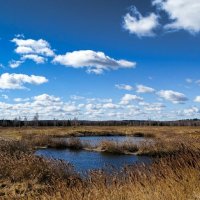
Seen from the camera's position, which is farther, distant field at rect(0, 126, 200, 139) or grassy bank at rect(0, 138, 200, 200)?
distant field at rect(0, 126, 200, 139)

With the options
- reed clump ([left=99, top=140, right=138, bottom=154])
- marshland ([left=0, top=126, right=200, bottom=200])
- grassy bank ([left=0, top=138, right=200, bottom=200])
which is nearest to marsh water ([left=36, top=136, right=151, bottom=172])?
marshland ([left=0, top=126, right=200, bottom=200])

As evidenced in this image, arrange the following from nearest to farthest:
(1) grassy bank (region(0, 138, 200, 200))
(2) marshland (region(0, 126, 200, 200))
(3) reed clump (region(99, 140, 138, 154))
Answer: (1) grassy bank (region(0, 138, 200, 200))
(2) marshland (region(0, 126, 200, 200))
(3) reed clump (region(99, 140, 138, 154))

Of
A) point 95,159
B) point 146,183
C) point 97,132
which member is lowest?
point 95,159

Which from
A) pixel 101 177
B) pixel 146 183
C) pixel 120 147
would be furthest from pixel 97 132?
pixel 146 183

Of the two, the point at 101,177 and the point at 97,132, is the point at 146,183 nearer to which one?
the point at 101,177

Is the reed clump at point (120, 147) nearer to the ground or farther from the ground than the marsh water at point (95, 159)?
farther from the ground

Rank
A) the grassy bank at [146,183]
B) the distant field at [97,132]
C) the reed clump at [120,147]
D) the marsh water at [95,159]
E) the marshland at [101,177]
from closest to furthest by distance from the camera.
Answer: the grassy bank at [146,183] < the marshland at [101,177] < the marsh water at [95,159] < the reed clump at [120,147] < the distant field at [97,132]

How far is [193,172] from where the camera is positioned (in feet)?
27.3

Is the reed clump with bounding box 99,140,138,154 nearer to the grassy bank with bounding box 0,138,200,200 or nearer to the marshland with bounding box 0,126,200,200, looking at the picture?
the marshland with bounding box 0,126,200,200

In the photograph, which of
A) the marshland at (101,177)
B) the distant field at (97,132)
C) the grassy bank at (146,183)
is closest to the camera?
the grassy bank at (146,183)

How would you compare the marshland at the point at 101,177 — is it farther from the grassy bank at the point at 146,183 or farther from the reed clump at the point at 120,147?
the reed clump at the point at 120,147

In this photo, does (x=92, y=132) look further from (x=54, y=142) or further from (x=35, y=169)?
(x=35, y=169)

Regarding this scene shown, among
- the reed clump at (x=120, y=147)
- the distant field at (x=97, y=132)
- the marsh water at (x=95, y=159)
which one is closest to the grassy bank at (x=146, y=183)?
the marsh water at (x=95, y=159)

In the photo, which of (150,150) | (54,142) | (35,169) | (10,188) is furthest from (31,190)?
(54,142)
